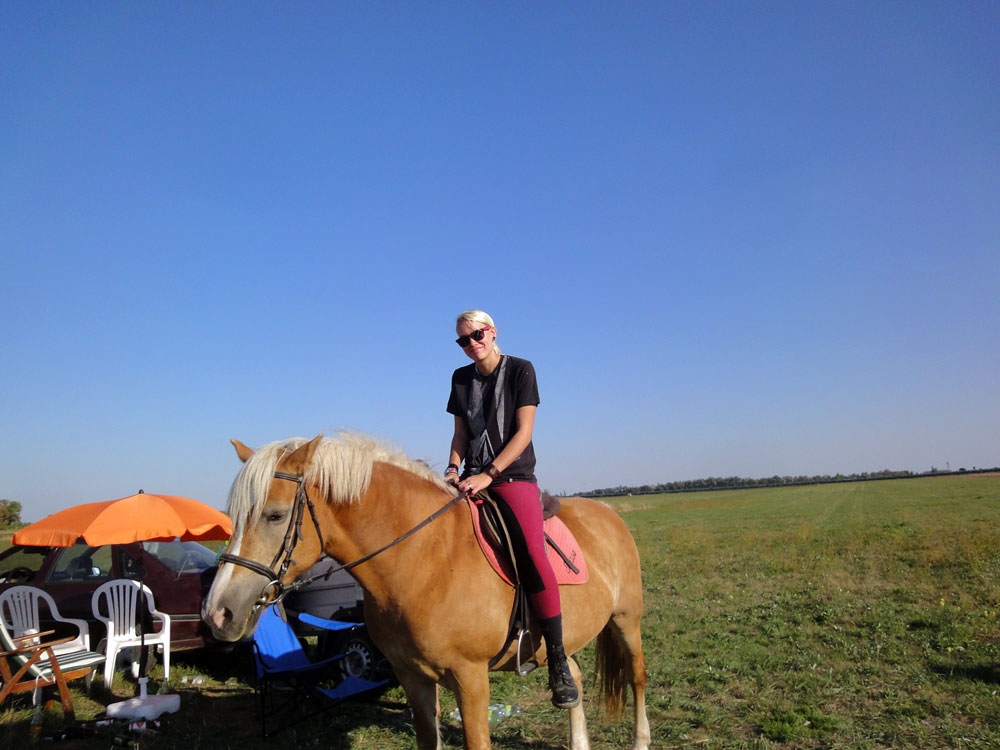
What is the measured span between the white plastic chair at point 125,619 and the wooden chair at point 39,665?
216mm

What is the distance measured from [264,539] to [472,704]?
1.46 meters

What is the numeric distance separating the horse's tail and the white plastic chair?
5.19 meters

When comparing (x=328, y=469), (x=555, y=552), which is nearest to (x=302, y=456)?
(x=328, y=469)

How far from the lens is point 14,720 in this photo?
6.43 m

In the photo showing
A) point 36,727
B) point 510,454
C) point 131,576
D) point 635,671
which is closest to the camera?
point 510,454

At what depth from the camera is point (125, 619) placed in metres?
7.64

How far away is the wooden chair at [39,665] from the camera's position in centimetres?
611

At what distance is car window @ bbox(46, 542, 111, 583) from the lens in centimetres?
829

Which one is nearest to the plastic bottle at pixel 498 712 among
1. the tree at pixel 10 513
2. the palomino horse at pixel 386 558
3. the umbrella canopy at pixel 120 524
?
the palomino horse at pixel 386 558

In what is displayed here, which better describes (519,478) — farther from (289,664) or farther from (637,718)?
(289,664)

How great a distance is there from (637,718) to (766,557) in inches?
557

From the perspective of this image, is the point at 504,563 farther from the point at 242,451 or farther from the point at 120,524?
the point at 120,524

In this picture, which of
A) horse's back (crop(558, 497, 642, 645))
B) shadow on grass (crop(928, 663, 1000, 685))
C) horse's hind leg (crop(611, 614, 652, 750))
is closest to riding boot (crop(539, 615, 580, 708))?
horse's back (crop(558, 497, 642, 645))

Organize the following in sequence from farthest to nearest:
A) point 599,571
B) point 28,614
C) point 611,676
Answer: point 28,614 < point 611,676 < point 599,571
